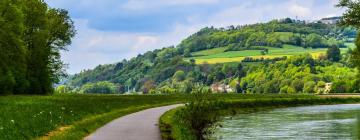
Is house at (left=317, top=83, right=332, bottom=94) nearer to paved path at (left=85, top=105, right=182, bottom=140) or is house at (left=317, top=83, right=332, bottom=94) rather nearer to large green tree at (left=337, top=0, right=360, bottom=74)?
large green tree at (left=337, top=0, right=360, bottom=74)

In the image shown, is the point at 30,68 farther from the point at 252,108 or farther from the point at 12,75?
the point at 252,108

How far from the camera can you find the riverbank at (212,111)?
108 feet

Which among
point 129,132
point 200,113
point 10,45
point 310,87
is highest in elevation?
point 10,45

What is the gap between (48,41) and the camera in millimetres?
98812

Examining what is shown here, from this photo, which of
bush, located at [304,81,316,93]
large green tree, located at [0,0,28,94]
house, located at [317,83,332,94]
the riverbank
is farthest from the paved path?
bush, located at [304,81,316,93]

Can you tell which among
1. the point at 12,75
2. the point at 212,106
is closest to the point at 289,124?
the point at 212,106

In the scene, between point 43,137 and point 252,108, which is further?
point 252,108

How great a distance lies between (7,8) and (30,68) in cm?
1384

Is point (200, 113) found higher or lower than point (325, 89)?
lower

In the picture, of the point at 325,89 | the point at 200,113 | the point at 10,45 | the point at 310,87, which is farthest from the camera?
the point at 310,87

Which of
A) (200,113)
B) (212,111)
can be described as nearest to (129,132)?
(200,113)

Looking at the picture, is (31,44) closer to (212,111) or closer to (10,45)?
(10,45)

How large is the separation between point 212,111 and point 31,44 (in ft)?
214

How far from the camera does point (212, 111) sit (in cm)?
3381
